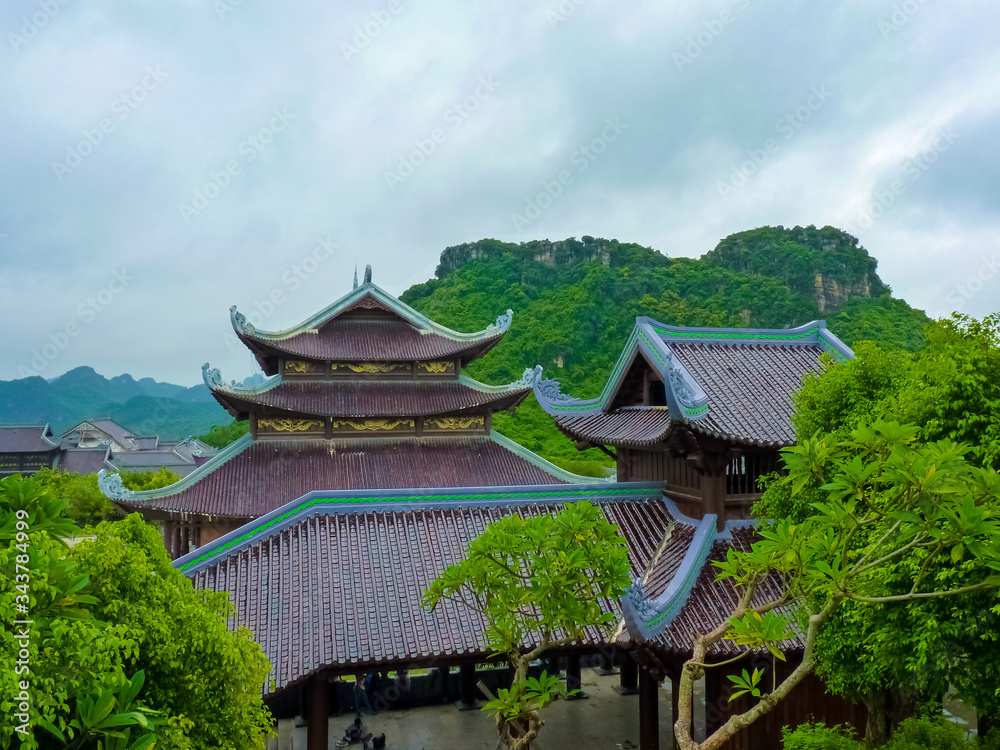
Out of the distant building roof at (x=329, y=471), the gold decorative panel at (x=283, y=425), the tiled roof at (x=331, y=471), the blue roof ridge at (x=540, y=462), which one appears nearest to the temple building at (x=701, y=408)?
the distant building roof at (x=329, y=471)

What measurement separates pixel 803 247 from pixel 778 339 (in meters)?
64.0

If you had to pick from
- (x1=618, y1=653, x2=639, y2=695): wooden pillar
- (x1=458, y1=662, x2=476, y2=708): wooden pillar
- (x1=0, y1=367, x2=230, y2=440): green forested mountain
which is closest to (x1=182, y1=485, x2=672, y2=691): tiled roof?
(x1=458, y1=662, x2=476, y2=708): wooden pillar

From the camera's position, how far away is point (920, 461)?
4.10m

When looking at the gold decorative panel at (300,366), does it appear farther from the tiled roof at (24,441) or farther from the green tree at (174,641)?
the tiled roof at (24,441)

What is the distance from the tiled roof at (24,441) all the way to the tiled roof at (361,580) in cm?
5393

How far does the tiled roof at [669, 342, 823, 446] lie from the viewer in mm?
9430

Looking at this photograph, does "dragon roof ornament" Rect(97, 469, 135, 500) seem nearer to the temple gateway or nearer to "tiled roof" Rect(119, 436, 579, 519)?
the temple gateway

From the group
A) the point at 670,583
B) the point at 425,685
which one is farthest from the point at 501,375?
the point at 670,583

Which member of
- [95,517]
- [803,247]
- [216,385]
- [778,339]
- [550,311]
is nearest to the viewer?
[778,339]

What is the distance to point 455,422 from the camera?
789 inches

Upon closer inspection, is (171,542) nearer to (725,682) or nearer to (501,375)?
(725,682)

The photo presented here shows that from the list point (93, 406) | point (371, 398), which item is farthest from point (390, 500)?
point (93, 406)

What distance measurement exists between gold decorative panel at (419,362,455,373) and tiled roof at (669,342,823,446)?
10.3 m

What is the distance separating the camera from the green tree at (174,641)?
4316 millimetres
